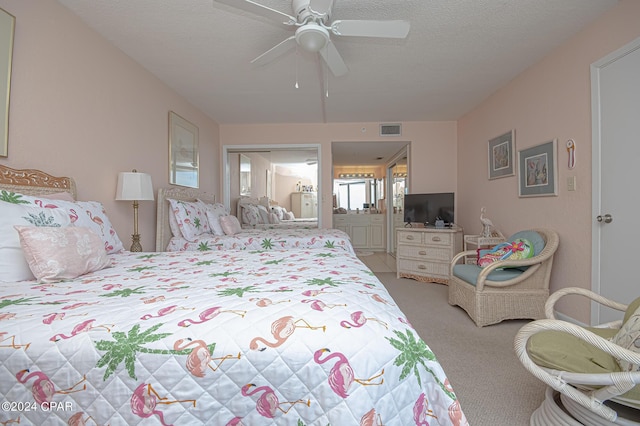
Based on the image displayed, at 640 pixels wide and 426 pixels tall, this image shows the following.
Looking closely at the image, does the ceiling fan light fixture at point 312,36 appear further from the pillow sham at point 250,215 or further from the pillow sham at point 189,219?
the pillow sham at point 250,215

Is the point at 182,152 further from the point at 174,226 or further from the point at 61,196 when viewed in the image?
the point at 61,196

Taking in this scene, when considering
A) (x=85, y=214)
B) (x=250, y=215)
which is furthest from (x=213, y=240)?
(x=250, y=215)

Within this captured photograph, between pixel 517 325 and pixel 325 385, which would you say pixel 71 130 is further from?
pixel 517 325

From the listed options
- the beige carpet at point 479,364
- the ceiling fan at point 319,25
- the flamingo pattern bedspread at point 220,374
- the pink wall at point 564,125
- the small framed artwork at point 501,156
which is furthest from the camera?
the small framed artwork at point 501,156

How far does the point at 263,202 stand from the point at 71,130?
140 inches

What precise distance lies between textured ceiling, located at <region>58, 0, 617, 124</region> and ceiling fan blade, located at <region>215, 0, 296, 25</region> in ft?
0.86

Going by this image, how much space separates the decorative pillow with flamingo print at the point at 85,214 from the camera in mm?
1522

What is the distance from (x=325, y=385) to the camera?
2.43ft

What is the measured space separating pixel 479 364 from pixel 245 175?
4.39m

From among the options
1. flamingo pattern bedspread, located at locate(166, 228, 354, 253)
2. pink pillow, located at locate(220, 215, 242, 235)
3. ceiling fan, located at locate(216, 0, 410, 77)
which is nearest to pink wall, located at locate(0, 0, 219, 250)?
flamingo pattern bedspread, located at locate(166, 228, 354, 253)

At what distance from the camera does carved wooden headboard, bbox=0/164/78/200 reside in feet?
5.19

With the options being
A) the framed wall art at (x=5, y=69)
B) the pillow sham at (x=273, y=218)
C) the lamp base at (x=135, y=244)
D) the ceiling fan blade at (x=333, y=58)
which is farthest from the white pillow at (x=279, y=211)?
the framed wall art at (x=5, y=69)

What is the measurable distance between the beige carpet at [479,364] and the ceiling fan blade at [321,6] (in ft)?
7.76

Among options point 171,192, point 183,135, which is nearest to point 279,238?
point 171,192
